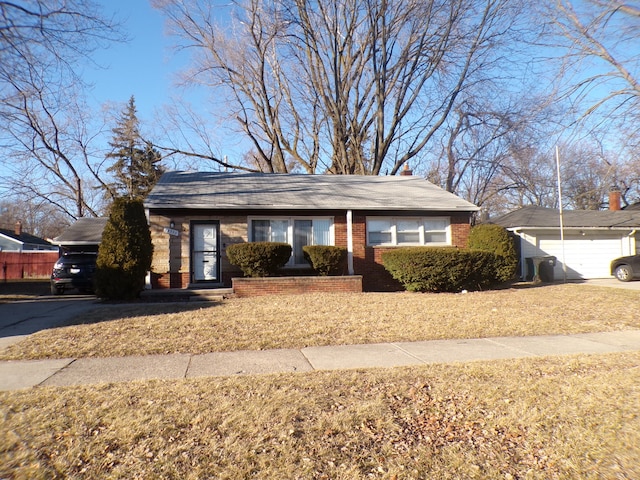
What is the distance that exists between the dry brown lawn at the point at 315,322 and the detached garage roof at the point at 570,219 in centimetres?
741

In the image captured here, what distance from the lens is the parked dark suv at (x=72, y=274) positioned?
15.2 m

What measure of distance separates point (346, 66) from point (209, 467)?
24.9m

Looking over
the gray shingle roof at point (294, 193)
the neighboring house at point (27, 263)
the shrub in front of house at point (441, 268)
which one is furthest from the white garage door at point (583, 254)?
the neighboring house at point (27, 263)

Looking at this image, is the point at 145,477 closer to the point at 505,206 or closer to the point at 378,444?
the point at 378,444

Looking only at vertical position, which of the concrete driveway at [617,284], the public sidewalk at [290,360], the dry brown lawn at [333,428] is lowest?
the dry brown lawn at [333,428]

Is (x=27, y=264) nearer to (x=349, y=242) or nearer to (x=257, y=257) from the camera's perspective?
(x=257, y=257)

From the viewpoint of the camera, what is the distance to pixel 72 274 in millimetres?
15297

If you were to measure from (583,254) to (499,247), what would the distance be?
23.8 feet

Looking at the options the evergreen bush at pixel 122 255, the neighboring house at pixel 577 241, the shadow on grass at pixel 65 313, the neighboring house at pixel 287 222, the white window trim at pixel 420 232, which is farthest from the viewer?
the neighboring house at pixel 577 241

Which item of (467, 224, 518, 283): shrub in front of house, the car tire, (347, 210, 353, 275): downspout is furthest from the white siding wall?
(347, 210, 353, 275): downspout

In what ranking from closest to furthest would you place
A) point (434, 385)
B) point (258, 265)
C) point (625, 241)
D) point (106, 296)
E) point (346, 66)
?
point (434, 385) → point (106, 296) → point (258, 265) → point (625, 241) → point (346, 66)

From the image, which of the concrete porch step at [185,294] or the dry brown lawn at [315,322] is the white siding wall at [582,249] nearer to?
A: the dry brown lawn at [315,322]

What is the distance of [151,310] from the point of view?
386 inches

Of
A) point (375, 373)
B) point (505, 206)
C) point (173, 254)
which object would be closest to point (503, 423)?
point (375, 373)
